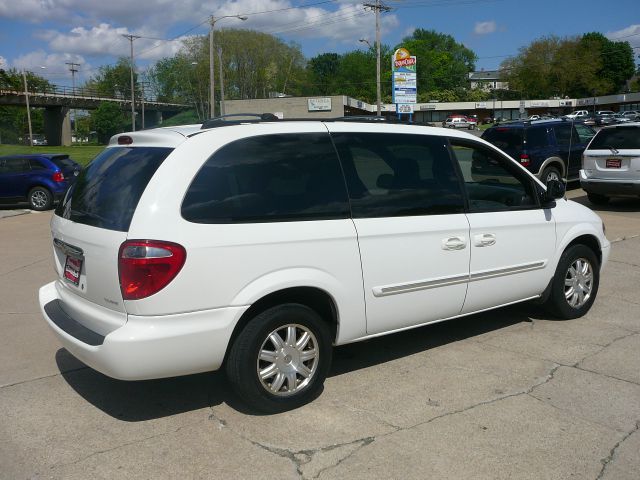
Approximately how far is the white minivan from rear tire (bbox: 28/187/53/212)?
1272 centimetres

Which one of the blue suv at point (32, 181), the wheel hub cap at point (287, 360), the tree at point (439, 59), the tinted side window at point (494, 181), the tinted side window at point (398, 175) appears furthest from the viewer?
the tree at point (439, 59)

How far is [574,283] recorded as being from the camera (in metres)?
5.71

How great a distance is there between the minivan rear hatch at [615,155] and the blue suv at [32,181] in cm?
1267

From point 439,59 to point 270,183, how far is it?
469 ft

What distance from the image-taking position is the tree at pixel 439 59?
13562 centimetres

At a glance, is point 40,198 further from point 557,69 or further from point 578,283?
point 557,69

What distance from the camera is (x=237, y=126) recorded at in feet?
12.8

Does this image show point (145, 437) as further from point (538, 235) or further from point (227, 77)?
point (227, 77)

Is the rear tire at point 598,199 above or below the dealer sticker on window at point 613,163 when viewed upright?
below

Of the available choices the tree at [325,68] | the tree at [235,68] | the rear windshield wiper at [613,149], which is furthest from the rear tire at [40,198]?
the tree at [325,68]

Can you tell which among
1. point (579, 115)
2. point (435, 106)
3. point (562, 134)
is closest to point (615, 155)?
point (562, 134)

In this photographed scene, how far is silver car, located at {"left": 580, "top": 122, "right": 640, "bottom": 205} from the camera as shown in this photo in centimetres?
1171

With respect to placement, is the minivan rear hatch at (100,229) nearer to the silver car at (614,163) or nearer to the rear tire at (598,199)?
→ the silver car at (614,163)

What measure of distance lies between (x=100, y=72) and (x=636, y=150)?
127 metres
